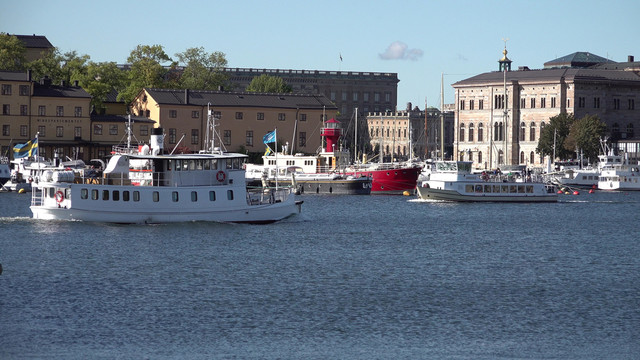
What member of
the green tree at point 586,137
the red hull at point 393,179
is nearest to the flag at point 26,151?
the red hull at point 393,179

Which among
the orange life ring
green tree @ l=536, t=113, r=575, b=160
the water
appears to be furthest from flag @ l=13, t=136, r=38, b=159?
green tree @ l=536, t=113, r=575, b=160

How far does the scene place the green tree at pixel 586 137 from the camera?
181 m

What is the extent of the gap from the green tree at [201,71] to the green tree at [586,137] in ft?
173

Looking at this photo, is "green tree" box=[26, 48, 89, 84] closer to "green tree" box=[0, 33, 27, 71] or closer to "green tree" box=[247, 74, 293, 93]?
"green tree" box=[0, 33, 27, 71]

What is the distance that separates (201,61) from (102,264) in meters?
129

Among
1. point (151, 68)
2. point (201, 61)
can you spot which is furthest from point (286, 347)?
point (201, 61)

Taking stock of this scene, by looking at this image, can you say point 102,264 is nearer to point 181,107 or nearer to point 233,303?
point 233,303

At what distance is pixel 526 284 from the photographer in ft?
172

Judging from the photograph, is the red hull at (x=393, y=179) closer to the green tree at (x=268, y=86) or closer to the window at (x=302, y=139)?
the window at (x=302, y=139)

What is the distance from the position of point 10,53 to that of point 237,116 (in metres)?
33.0

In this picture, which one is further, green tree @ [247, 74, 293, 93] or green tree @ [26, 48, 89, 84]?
green tree @ [247, 74, 293, 93]

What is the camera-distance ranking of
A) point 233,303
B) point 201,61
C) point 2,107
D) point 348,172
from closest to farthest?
1. point 233,303
2. point 348,172
3. point 2,107
4. point 201,61

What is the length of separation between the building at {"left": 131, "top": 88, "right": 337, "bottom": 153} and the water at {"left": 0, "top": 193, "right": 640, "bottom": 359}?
232 ft

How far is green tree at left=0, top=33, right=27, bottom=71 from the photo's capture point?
524 ft
